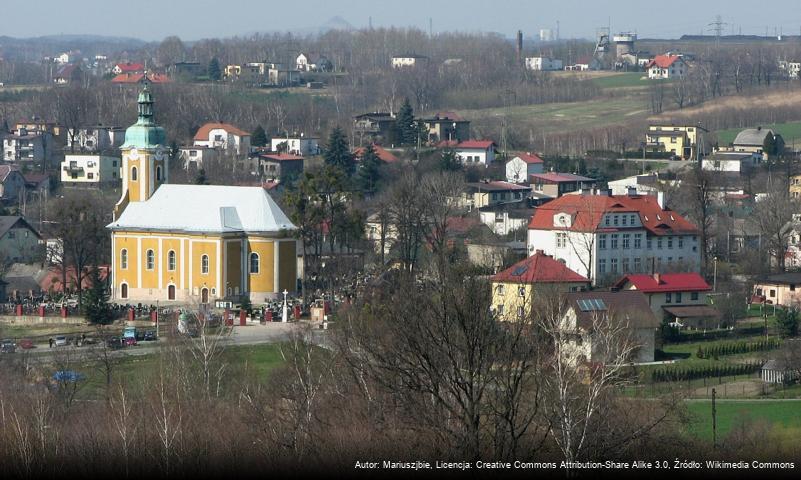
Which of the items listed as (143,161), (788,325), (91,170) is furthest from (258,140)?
(788,325)

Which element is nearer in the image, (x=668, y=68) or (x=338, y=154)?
(x=338, y=154)

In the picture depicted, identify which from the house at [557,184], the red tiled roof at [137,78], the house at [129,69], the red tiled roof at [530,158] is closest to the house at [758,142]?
the red tiled roof at [530,158]

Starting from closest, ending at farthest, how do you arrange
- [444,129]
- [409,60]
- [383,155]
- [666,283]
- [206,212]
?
[666,283], [206,212], [383,155], [444,129], [409,60]

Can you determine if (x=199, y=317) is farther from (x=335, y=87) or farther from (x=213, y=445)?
(x=335, y=87)

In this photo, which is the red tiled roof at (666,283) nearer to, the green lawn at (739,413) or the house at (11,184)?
the green lawn at (739,413)

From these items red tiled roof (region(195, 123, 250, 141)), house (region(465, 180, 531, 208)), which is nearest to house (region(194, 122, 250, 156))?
red tiled roof (region(195, 123, 250, 141))

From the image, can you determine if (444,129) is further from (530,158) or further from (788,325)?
(788,325)

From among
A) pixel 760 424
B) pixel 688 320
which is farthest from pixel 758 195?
pixel 760 424
